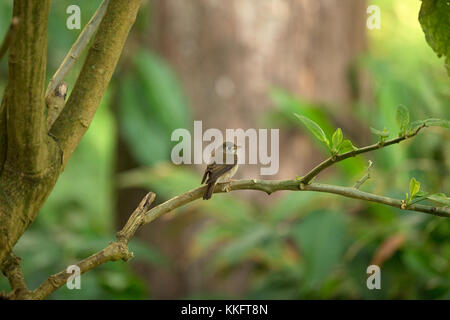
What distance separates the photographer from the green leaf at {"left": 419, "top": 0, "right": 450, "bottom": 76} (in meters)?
1.32

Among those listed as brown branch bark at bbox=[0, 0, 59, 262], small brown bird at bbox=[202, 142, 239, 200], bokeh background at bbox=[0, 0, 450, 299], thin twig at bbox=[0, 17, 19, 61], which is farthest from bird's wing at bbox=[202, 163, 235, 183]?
bokeh background at bbox=[0, 0, 450, 299]

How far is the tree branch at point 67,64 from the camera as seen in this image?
1278 millimetres

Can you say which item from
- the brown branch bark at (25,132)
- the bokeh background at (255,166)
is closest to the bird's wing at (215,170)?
the brown branch bark at (25,132)

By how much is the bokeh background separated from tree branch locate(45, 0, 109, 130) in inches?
55.9

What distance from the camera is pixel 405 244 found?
8.98 ft

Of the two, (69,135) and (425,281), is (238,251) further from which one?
(69,135)

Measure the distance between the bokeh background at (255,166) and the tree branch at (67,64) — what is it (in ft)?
4.66

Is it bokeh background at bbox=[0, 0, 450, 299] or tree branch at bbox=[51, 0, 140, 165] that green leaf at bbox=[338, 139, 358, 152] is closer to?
tree branch at bbox=[51, 0, 140, 165]

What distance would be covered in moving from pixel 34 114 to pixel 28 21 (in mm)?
158

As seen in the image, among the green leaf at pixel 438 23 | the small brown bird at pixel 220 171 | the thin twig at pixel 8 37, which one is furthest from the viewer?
the small brown bird at pixel 220 171

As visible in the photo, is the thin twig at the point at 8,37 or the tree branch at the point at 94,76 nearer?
the thin twig at the point at 8,37

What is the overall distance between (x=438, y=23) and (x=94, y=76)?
73cm

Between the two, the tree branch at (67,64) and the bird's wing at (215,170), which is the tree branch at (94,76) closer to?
the tree branch at (67,64)
